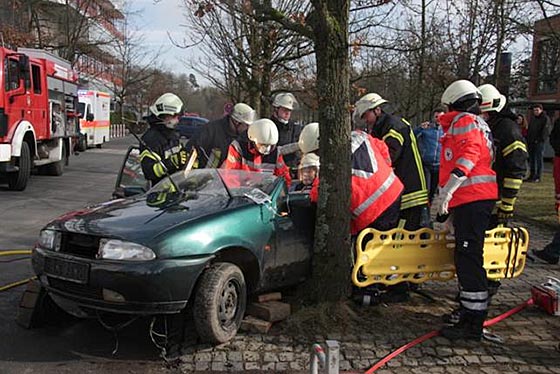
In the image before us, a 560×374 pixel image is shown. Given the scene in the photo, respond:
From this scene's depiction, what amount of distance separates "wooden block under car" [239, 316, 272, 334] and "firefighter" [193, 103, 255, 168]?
2579 millimetres

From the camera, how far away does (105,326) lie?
4156mm

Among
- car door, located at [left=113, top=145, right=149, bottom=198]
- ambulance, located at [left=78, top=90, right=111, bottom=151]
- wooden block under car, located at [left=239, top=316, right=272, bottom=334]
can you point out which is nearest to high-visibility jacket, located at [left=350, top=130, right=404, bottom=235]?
wooden block under car, located at [left=239, top=316, right=272, bottom=334]

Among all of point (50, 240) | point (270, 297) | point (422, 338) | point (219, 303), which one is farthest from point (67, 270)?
point (422, 338)

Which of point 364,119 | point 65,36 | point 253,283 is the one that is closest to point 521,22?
point 364,119

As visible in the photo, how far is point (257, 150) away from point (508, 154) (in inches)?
98.0

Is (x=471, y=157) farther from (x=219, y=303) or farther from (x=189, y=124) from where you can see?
(x=189, y=124)

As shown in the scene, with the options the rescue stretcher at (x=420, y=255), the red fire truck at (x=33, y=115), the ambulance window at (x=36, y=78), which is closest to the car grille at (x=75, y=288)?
the rescue stretcher at (x=420, y=255)

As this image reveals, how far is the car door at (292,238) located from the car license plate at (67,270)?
1531mm

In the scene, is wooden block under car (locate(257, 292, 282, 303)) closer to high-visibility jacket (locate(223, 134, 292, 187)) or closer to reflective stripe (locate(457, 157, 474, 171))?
high-visibility jacket (locate(223, 134, 292, 187))

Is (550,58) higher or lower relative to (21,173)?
higher

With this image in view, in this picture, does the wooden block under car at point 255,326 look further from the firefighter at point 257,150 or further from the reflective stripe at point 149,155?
the reflective stripe at point 149,155

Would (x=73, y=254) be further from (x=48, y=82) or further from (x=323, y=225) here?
(x=48, y=82)

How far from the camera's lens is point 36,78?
13758mm

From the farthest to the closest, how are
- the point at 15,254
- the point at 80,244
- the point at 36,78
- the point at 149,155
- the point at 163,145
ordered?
the point at 36,78, the point at 15,254, the point at 163,145, the point at 149,155, the point at 80,244
